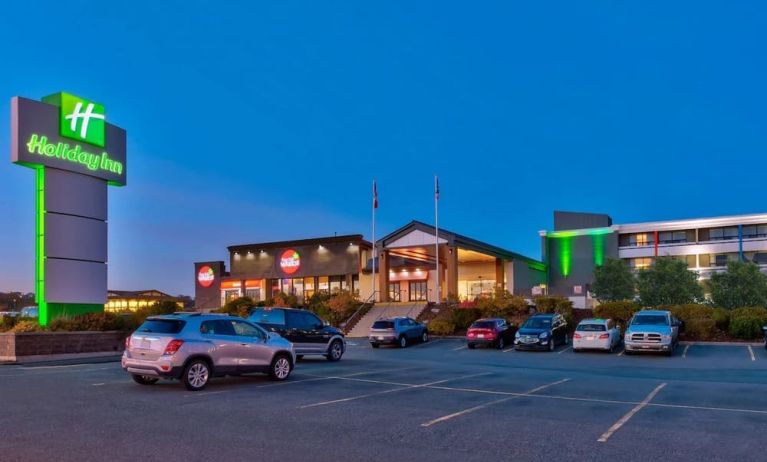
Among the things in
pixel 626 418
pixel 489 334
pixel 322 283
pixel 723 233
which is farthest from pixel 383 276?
pixel 723 233

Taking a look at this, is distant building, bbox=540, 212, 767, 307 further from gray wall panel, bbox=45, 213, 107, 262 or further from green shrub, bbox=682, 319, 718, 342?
gray wall panel, bbox=45, 213, 107, 262

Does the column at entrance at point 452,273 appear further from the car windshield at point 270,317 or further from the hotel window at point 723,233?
the hotel window at point 723,233

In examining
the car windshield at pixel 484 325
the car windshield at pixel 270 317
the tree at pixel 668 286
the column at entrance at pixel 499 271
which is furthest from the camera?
the column at entrance at pixel 499 271

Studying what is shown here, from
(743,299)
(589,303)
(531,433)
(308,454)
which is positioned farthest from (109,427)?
(589,303)

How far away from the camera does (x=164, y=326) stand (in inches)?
544

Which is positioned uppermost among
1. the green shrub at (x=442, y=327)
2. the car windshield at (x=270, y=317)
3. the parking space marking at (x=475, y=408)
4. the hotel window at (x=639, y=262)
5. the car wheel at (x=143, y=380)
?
the hotel window at (x=639, y=262)

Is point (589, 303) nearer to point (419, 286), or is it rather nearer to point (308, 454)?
point (419, 286)

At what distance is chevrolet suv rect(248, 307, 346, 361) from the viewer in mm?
20797

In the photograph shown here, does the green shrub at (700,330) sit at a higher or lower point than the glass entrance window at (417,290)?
lower

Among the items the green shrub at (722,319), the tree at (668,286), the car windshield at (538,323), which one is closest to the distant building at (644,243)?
the tree at (668,286)

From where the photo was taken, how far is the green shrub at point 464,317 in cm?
3678

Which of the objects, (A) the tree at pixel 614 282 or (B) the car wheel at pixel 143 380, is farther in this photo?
(A) the tree at pixel 614 282

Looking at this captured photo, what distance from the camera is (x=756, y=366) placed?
20.9 metres

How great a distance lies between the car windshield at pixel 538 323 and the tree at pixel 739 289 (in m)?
16.1
